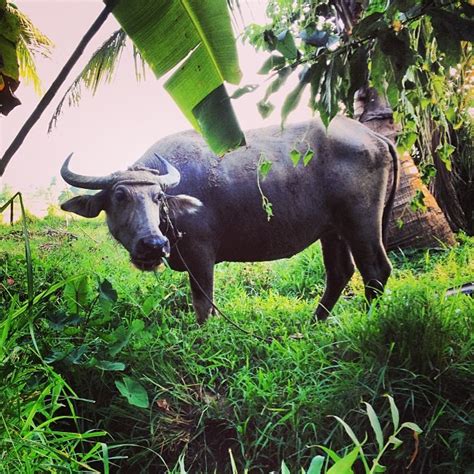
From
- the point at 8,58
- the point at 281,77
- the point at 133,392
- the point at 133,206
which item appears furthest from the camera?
the point at 133,206

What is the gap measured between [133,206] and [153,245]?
16cm

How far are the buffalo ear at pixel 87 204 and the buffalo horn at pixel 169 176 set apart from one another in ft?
0.62

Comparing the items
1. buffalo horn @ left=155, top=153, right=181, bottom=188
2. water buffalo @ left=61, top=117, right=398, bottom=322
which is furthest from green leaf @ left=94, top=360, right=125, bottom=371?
buffalo horn @ left=155, top=153, right=181, bottom=188

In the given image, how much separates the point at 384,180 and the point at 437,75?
61cm

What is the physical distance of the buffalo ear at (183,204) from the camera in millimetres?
1716

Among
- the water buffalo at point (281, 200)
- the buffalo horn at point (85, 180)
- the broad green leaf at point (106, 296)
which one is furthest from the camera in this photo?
the water buffalo at point (281, 200)

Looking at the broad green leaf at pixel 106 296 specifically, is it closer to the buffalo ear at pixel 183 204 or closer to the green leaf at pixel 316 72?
the buffalo ear at pixel 183 204

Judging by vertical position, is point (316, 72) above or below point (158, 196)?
above

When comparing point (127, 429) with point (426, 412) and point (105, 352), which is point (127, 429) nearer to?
point (105, 352)

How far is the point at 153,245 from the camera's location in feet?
4.89

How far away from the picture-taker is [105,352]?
1.39 meters

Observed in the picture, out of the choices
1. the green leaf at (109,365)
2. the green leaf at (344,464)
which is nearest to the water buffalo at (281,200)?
the green leaf at (109,365)

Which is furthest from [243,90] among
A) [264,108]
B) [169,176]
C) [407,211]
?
[407,211]

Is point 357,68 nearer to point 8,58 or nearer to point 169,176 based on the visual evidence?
point 8,58
